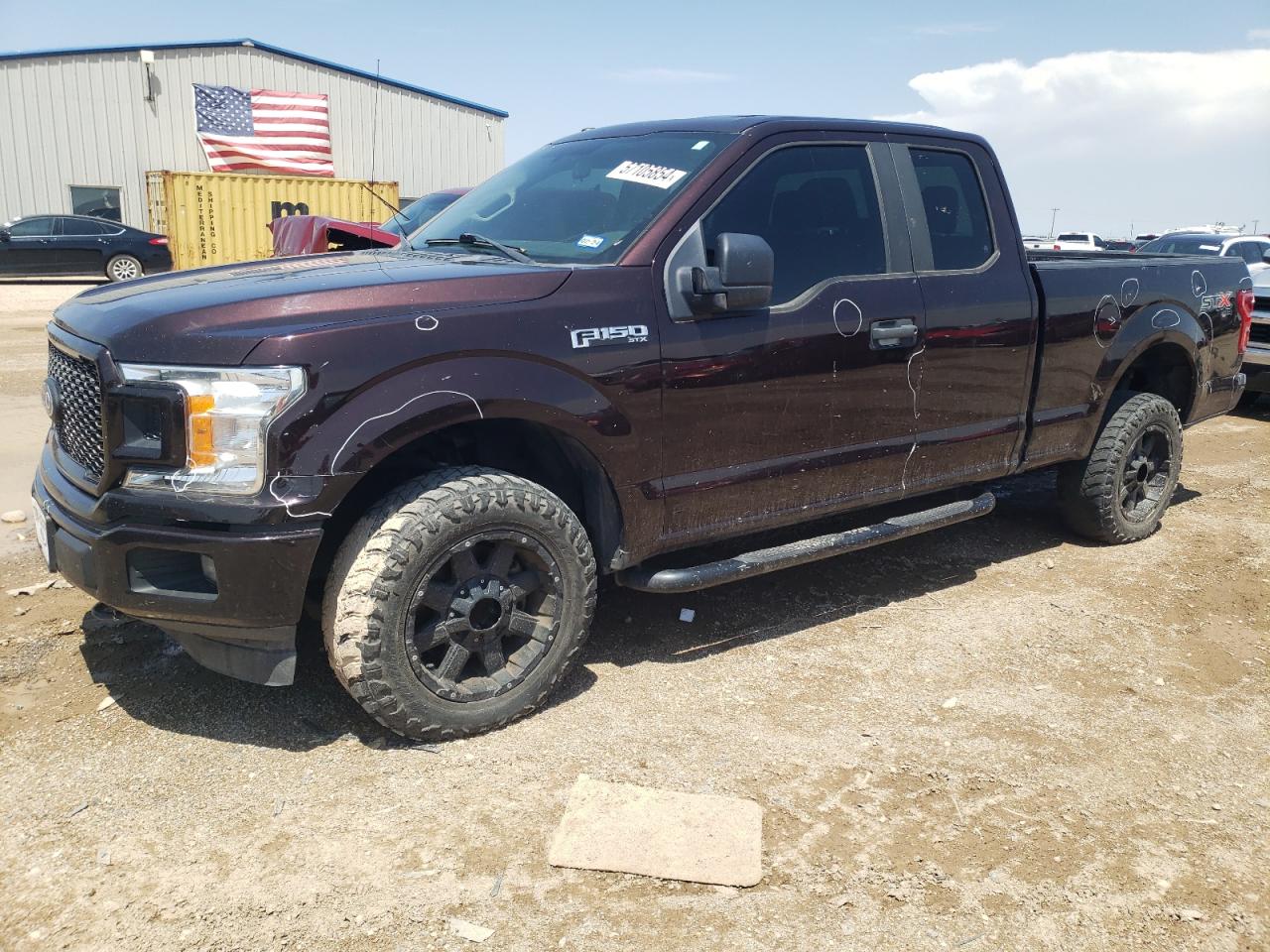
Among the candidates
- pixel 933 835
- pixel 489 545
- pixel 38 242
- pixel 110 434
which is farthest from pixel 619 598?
pixel 38 242

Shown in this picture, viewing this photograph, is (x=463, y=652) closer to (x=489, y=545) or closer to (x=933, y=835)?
(x=489, y=545)

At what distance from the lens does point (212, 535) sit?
9.23 feet

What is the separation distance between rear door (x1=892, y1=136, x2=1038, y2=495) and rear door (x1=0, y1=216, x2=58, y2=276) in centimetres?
2078

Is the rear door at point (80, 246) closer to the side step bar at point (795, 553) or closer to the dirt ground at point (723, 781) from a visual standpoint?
the dirt ground at point (723, 781)

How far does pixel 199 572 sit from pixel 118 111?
88.9ft

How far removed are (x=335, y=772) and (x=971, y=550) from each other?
362cm

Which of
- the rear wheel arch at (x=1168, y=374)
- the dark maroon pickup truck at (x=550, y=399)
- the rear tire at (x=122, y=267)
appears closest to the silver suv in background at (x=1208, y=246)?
the rear wheel arch at (x=1168, y=374)

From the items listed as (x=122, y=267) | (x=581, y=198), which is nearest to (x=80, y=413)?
(x=581, y=198)

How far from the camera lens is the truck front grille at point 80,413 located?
300 centimetres

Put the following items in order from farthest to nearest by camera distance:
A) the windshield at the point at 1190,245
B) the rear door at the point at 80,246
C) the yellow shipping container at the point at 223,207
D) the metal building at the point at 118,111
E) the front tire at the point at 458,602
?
the metal building at the point at 118,111, the yellow shipping container at the point at 223,207, the rear door at the point at 80,246, the windshield at the point at 1190,245, the front tire at the point at 458,602

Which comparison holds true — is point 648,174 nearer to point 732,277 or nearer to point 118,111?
point 732,277

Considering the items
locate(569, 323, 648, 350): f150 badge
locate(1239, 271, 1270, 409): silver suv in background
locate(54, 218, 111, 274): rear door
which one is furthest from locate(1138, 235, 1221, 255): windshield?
locate(54, 218, 111, 274): rear door

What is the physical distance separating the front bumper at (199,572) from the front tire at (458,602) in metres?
0.17

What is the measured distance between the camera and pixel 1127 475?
17.9 feet
